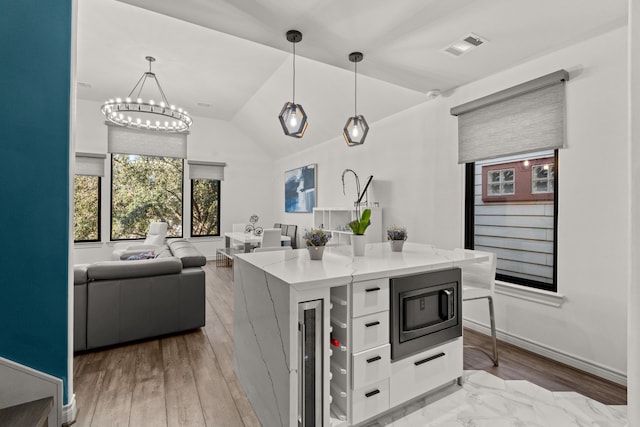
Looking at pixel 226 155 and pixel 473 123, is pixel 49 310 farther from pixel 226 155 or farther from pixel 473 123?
pixel 226 155

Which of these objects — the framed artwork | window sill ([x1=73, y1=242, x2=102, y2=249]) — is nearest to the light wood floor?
the framed artwork

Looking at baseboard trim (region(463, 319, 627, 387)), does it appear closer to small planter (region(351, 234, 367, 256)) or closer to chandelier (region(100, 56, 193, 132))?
small planter (region(351, 234, 367, 256))

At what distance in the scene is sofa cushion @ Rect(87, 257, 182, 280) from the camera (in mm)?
2678

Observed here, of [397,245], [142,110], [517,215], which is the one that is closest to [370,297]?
[397,245]

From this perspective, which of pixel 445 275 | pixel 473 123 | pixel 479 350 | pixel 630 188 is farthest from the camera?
pixel 473 123

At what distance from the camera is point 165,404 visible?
1.95 m

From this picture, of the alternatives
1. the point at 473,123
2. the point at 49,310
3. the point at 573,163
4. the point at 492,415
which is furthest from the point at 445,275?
the point at 49,310

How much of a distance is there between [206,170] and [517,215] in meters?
6.51

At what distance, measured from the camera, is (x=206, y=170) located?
7414 mm

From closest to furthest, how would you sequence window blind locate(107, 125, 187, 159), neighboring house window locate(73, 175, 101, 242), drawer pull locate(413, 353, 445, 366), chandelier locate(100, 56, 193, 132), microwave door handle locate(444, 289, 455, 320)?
drawer pull locate(413, 353, 445, 366) < microwave door handle locate(444, 289, 455, 320) < chandelier locate(100, 56, 193, 132) < neighboring house window locate(73, 175, 101, 242) < window blind locate(107, 125, 187, 159)

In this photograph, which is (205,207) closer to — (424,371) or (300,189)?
(300,189)

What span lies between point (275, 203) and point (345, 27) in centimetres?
622

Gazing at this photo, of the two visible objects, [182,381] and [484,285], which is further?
[484,285]

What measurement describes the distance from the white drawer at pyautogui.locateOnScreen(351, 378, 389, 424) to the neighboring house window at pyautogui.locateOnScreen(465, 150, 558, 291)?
1910mm
